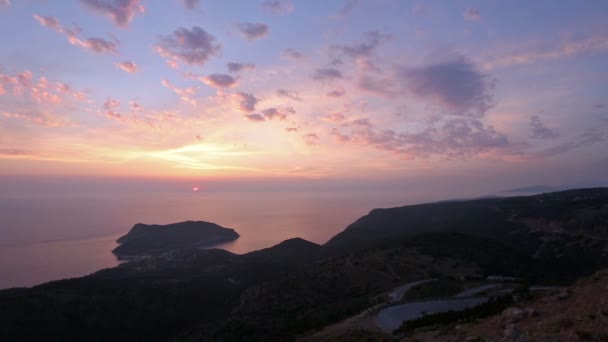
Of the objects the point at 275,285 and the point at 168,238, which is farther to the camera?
the point at 168,238

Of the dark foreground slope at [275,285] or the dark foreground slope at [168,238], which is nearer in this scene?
the dark foreground slope at [275,285]

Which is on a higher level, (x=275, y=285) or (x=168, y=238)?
(x=168, y=238)

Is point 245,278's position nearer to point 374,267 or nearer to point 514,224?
point 374,267

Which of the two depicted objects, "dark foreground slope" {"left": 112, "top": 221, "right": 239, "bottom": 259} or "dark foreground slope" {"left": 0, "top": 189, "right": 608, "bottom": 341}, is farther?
"dark foreground slope" {"left": 112, "top": 221, "right": 239, "bottom": 259}

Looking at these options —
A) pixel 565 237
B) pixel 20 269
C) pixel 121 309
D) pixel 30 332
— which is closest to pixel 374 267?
pixel 121 309
